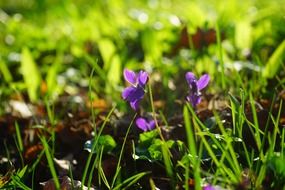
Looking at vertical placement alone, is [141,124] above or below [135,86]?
below

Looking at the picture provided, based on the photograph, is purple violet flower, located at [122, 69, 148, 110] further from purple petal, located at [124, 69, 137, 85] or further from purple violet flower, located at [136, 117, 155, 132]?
purple violet flower, located at [136, 117, 155, 132]

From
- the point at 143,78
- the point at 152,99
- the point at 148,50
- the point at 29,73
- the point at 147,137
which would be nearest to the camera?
the point at 143,78

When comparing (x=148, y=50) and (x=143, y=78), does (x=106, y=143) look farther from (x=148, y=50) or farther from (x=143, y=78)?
(x=148, y=50)

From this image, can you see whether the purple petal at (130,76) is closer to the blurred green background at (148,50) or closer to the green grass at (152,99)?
the green grass at (152,99)

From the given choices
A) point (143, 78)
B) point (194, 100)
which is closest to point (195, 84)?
point (194, 100)

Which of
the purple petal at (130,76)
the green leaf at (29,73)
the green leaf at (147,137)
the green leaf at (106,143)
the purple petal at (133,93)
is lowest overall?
the green leaf at (29,73)

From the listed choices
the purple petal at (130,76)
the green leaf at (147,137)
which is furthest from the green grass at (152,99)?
the purple petal at (130,76)

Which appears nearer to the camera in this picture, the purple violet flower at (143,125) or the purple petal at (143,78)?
the purple petal at (143,78)

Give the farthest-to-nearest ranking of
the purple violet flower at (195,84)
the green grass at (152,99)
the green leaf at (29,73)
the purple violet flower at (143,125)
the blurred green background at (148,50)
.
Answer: the green leaf at (29,73) → the blurred green background at (148,50) → the purple violet flower at (143,125) → the purple violet flower at (195,84) → the green grass at (152,99)

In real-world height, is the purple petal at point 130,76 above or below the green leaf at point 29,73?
above

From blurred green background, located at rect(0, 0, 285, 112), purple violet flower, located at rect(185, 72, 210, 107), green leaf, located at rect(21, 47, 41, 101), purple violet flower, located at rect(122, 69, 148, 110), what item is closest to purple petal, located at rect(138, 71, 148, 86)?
purple violet flower, located at rect(122, 69, 148, 110)

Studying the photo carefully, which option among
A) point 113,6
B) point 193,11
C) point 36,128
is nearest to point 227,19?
point 193,11
